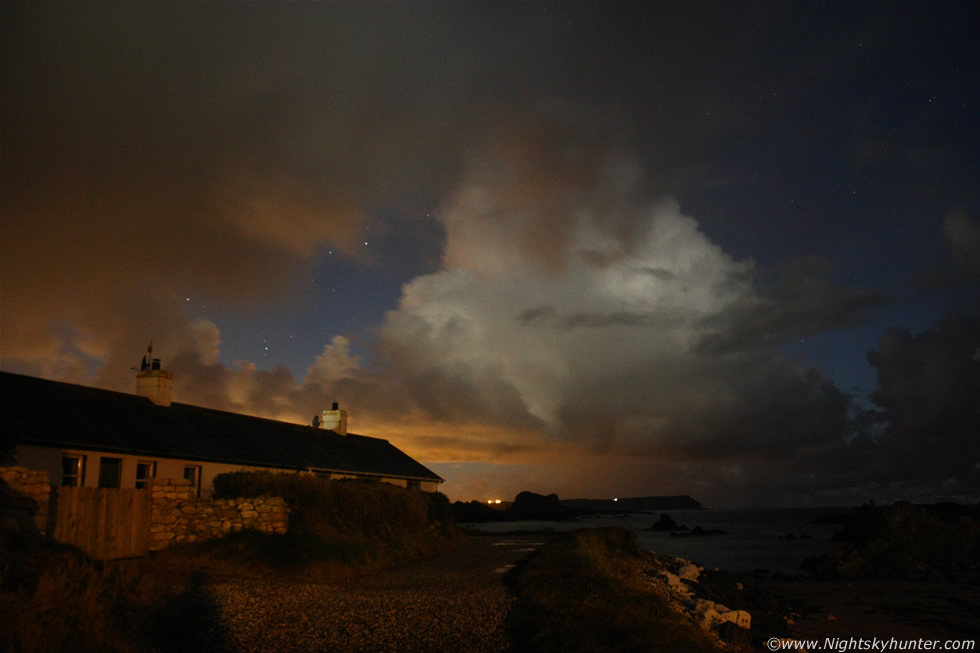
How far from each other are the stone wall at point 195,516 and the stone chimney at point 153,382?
10.2 metres

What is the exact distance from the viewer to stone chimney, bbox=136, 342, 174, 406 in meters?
27.9

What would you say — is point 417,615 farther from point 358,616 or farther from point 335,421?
point 335,421

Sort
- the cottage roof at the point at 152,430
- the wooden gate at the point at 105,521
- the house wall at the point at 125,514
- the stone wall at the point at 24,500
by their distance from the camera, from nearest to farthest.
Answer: the stone wall at the point at 24,500, the house wall at the point at 125,514, the wooden gate at the point at 105,521, the cottage roof at the point at 152,430

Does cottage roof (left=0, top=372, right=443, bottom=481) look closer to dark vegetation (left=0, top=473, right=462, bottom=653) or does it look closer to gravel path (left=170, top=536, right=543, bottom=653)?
dark vegetation (left=0, top=473, right=462, bottom=653)

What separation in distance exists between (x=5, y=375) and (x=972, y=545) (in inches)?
2089

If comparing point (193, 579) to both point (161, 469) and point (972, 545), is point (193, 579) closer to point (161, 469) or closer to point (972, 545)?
point (161, 469)

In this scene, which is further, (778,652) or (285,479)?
(285,479)

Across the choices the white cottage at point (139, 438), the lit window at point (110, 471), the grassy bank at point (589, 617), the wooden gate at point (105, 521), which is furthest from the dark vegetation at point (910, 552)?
the lit window at point (110, 471)

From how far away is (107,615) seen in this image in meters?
9.03

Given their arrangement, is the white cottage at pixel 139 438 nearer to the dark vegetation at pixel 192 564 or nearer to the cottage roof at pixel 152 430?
the cottage roof at pixel 152 430

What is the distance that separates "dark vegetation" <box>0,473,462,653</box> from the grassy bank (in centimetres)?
512

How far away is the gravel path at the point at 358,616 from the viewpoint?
392 inches

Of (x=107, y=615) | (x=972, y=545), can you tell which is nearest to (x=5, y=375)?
(x=107, y=615)

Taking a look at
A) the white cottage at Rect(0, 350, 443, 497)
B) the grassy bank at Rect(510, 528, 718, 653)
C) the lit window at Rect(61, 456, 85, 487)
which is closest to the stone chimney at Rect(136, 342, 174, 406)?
the white cottage at Rect(0, 350, 443, 497)
